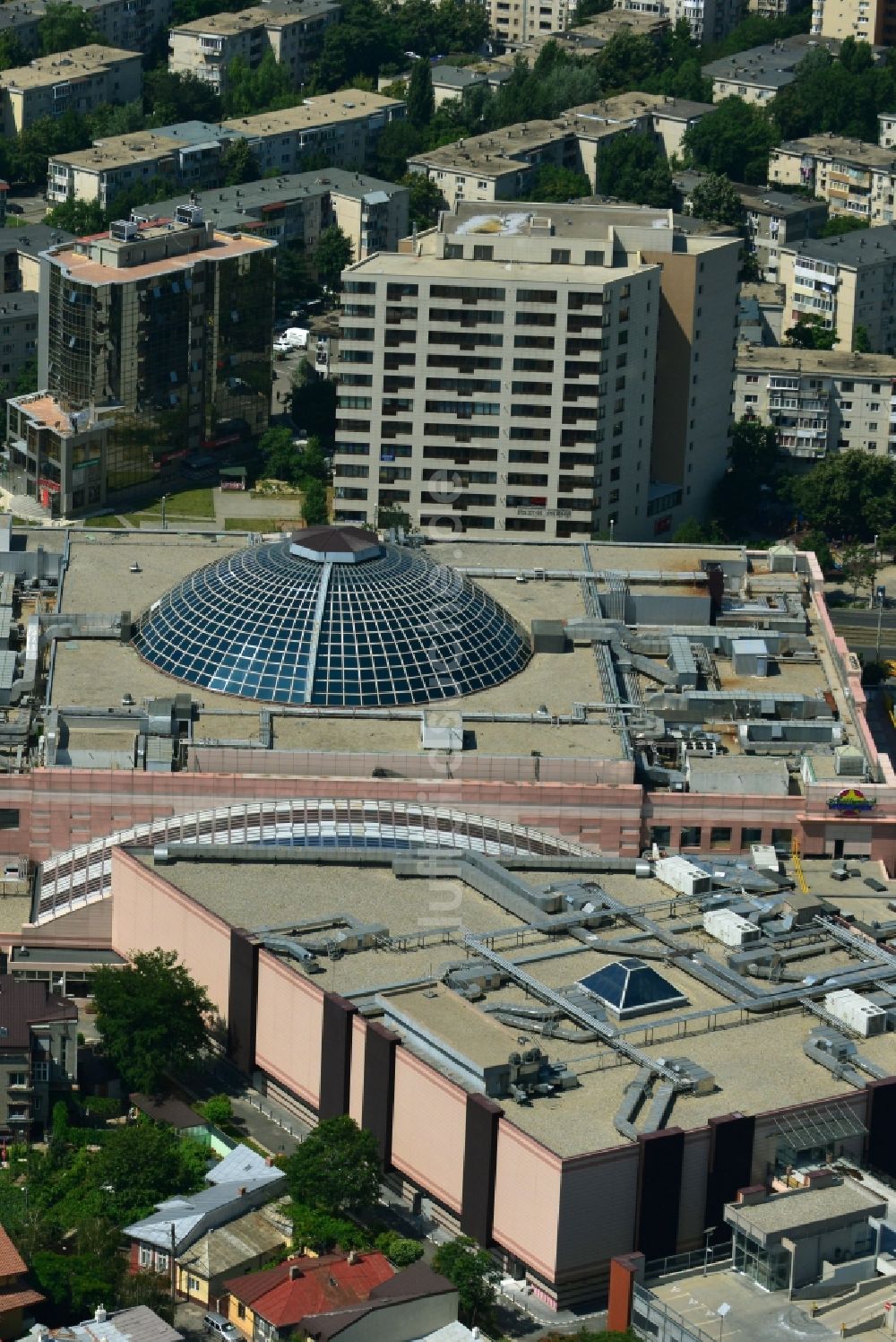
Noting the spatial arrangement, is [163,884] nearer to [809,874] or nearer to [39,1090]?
[39,1090]

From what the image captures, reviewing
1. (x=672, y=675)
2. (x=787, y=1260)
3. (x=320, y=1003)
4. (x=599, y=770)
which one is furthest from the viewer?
(x=672, y=675)

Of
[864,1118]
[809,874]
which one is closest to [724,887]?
[809,874]

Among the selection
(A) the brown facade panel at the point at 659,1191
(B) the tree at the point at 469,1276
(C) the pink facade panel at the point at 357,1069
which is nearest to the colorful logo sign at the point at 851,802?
(C) the pink facade panel at the point at 357,1069

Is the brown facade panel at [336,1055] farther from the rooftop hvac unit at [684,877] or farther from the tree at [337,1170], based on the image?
the rooftop hvac unit at [684,877]

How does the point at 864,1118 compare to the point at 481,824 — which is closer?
the point at 864,1118

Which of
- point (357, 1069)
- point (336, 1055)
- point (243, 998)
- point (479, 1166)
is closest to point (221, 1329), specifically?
point (479, 1166)

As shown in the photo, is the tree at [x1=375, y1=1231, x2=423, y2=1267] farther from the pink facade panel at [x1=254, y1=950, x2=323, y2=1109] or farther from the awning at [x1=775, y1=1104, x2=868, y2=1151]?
the awning at [x1=775, y1=1104, x2=868, y2=1151]

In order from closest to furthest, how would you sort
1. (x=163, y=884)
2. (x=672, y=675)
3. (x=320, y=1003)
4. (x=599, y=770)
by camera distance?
(x=320, y=1003) → (x=163, y=884) → (x=599, y=770) → (x=672, y=675)
